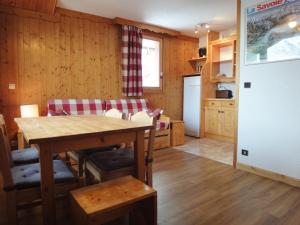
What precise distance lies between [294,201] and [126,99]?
10.6 feet

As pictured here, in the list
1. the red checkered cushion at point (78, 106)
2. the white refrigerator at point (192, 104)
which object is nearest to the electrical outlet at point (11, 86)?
the red checkered cushion at point (78, 106)

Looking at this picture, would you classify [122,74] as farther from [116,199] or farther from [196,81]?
[116,199]

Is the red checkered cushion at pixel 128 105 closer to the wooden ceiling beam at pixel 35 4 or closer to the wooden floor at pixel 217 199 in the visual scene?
the wooden floor at pixel 217 199

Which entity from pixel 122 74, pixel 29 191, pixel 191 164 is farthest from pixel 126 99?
pixel 29 191

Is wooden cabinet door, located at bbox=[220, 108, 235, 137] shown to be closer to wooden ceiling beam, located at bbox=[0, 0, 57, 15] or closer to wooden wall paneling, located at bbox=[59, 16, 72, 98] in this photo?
wooden wall paneling, located at bbox=[59, 16, 72, 98]

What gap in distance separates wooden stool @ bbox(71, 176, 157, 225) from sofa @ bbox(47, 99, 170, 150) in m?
2.02

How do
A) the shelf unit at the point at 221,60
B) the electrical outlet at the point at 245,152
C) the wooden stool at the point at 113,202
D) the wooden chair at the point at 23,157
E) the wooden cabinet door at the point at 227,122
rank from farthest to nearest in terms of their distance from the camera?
the shelf unit at the point at 221,60
the wooden cabinet door at the point at 227,122
the electrical outlet at the point at 245,152
the wooden chair at the point at 23,157
the wooden stool at the point at 113,202

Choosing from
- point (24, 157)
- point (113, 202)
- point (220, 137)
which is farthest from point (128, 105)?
point (113, 202)

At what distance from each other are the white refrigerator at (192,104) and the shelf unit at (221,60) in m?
0.43

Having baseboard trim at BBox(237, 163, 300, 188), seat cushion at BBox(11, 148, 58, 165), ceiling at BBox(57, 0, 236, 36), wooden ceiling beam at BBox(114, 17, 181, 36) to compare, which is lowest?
baseboard trim at BBox(237, 163, 300, 188)

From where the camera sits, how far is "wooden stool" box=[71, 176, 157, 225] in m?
1.18

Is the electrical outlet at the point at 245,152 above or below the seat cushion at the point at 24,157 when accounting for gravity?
below

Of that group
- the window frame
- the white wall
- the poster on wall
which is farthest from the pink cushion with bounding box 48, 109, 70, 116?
the poster on wall

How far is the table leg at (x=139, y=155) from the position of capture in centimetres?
173
